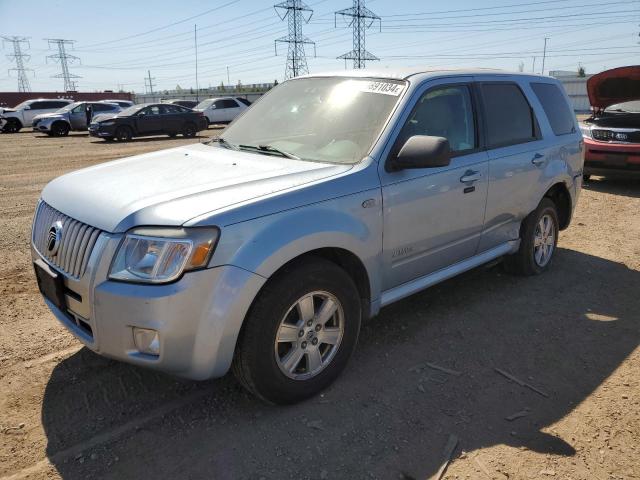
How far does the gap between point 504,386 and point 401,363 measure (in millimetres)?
652

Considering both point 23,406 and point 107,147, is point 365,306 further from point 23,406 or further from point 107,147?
point 107,147

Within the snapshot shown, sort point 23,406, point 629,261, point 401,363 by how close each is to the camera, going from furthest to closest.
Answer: point 629,261, point 401,363, point 23,406

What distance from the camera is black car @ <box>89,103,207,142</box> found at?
20.6 meters

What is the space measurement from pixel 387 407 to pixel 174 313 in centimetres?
135

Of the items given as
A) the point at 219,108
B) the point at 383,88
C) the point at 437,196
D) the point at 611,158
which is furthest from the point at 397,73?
the point at 219,108

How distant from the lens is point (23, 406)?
299cm

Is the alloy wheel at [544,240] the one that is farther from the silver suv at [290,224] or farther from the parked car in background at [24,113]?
the parked car in background at [24,113]

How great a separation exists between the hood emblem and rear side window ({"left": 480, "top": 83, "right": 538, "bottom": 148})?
3121mm

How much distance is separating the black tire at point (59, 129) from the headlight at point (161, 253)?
25071mm

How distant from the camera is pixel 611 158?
29.8 feet

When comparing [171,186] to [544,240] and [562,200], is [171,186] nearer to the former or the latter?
[544,240]

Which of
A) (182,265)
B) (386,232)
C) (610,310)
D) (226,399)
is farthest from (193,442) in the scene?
(610,310)

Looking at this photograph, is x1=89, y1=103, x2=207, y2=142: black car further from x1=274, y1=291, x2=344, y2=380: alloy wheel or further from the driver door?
x1=274, y1=291, x2=344, y2=380: alloy wheel

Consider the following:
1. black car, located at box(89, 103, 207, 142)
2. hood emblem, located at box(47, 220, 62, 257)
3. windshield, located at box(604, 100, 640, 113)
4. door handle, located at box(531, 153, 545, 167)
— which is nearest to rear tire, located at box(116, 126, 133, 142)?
black car, located at box(89, 103, 207, 142)
